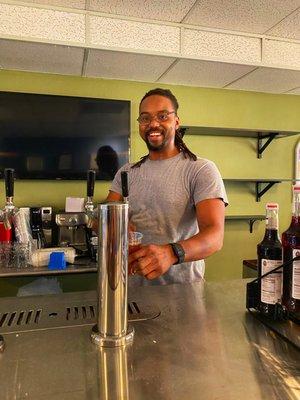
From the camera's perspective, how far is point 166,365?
632mm

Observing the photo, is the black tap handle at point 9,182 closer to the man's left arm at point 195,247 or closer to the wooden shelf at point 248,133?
the man's left arm at point 195,247

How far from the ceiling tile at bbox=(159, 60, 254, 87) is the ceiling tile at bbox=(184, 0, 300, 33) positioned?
258mm

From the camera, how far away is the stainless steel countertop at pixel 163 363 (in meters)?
0.55

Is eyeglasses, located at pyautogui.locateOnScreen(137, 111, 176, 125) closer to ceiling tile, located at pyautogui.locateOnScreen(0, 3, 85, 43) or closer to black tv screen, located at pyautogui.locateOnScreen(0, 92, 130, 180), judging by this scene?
ceiling tile, located at pyautogui.locateOnScreen(0, 3, 85, 43)

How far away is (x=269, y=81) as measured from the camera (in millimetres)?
2885

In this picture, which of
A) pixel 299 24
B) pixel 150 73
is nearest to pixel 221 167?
pixel 150 73

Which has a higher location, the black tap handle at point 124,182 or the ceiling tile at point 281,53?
the ceiling tile at point 281,53

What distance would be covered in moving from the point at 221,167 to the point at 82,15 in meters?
1.66

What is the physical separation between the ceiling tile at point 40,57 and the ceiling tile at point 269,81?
1.36 meters

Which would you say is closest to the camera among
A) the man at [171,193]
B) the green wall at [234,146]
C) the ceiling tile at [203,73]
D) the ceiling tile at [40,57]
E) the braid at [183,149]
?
the man at [171,193]

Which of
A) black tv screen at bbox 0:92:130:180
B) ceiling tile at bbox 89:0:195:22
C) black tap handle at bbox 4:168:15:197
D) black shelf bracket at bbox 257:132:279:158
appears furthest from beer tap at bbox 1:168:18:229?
Result: black shelf bracket at bbox 257:132:279:158

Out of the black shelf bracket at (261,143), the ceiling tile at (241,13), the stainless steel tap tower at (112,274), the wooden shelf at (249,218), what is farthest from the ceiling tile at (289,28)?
the stainless steel tap tower at (112,274)

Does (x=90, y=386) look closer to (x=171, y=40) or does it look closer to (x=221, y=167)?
(x=171, y=40)

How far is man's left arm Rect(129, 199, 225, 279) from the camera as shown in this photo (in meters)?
0.80
